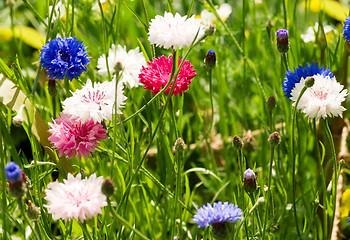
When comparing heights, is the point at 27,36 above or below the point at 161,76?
above

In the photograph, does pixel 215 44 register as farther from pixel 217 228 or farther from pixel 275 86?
pixel 217 228

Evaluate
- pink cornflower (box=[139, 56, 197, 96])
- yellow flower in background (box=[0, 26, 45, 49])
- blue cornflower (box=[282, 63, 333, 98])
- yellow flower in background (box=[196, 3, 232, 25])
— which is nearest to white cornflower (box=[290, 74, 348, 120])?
blue cornflower (box=[282, 63, 333, 98])

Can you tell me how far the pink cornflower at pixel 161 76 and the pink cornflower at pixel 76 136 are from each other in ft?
0.30

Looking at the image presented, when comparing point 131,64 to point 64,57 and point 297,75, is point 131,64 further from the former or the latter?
point 297,75

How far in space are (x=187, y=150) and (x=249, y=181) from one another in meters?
0.40

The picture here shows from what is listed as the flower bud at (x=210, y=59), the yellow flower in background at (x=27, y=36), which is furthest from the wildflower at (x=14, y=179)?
the yellow flower in background at (x=27, y=36)

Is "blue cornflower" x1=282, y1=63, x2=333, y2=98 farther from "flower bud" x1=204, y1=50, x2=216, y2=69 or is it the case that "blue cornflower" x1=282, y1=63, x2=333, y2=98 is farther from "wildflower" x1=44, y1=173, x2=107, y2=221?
"wildflower" x1=44, y1=173, x2=107, y2=221

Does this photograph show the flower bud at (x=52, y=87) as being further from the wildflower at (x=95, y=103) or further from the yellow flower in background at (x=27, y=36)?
the yellow flower in background at (x=27, y=36)

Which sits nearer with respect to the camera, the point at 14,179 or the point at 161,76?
the point at 14,179

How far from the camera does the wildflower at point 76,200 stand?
1.90 ft

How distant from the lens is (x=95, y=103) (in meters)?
0.69

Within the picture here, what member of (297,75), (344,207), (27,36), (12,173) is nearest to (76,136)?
(12,173)

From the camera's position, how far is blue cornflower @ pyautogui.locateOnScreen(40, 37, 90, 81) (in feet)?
2.43

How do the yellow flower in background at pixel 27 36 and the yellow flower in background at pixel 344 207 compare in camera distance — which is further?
the yellow flower in background at pixel 27 36
